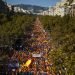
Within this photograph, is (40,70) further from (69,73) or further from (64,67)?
(69,73)

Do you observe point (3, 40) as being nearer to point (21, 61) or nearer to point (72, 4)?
point (21, 61)

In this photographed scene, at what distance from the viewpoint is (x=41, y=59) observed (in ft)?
106

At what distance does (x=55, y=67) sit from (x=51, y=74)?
3.25 ft

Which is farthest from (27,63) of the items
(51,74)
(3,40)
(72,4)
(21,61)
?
(72,4)

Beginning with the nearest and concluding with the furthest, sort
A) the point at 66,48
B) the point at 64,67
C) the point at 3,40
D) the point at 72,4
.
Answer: the point at 64,67 < the point at 66,48 < the point at 3,40 < the point at 72,4

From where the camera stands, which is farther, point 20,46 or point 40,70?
point 20,46

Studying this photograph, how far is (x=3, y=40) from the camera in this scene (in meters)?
42.8

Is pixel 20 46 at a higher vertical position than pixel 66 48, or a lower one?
lower

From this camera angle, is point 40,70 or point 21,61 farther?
point 21,61

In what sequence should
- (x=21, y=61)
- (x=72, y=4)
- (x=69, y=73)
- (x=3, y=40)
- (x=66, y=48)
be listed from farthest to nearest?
(x=72, y=4) < (x=3, y=40) < (x=21, y=61) < (x=66, y=48) < (x=69, y=73)

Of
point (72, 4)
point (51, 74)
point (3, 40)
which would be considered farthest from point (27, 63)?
point (72, 4)

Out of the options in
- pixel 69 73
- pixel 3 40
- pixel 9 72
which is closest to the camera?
pixel 69 73

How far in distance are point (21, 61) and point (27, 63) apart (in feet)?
5.12

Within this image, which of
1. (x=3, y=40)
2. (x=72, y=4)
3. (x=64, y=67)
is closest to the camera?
(x=64, y=67)
